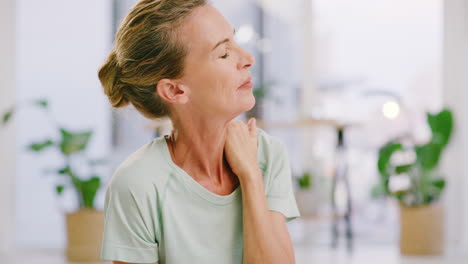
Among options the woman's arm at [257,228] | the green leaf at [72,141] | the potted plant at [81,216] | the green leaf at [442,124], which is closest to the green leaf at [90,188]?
the potted plant at [81,216]

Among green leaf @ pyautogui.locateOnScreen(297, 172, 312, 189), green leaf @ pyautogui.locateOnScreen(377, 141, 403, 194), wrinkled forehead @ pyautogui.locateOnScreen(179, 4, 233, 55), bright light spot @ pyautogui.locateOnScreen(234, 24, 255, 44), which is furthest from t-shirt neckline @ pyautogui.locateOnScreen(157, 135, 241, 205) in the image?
bright light spot @ pyautogui.locateOnScreen(234, 24, 255, 44)

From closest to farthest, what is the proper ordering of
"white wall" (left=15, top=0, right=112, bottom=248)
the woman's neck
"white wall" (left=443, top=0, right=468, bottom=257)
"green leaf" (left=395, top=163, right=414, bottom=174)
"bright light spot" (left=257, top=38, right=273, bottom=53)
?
the woman's neck < "green leaf" (left=395, top=163, right=414, bottom=174) < "white wall" (left=443, top=0, right=468, bottom=257) < "white wall" (left=15, top=0, right=112, bottom=248) < "bright light spot" (left=257, top=38, right=273, bottom=53)

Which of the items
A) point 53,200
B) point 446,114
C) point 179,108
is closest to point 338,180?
point 446,114

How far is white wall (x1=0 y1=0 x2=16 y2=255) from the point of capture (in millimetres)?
3688

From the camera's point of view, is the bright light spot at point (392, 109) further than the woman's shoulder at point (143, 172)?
Yes

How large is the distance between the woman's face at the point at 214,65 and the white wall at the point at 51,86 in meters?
3.14

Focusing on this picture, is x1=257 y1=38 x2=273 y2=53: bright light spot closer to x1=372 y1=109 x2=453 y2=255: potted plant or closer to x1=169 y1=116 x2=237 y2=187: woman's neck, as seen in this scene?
x1=372 y1=109 x2=453 y2=255: potted plant

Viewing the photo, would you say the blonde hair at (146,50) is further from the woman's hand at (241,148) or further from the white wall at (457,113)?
the white wall at (457,113)

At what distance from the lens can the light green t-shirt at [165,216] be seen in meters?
1.07

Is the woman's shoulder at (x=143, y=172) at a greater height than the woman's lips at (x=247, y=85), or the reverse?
the woman's lips at (x=247, y=85)

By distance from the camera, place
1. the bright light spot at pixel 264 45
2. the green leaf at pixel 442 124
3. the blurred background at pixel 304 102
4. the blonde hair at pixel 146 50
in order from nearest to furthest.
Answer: the blonde hair at pixel 146 50 < the green leaf at pixel 442 124 < the blurred background at pixel 304 102 < the bright light spot at pixel 264 45

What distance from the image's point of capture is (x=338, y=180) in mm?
4062

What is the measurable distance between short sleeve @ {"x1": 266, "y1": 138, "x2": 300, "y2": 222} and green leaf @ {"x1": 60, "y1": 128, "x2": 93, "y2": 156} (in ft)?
7.77

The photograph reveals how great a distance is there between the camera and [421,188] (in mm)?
3377
